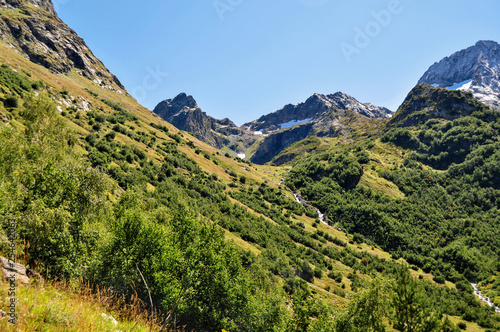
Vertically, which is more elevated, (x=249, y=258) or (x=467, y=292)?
(x=467, y=292)

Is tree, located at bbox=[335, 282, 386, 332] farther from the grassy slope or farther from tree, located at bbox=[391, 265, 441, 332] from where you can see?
the grassy slope

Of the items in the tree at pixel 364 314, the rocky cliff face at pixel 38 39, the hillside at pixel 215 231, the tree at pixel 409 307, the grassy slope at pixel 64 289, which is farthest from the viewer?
the rocky cliff face at pixel 38 39

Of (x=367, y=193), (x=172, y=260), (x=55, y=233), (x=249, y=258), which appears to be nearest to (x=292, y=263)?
(x=249, y=258)

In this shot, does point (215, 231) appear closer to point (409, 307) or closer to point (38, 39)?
point (409, 307)

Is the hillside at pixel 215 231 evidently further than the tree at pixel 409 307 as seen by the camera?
No

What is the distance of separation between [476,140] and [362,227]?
137 meters

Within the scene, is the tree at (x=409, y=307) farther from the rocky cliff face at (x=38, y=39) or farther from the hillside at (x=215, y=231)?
the rocky cliff face at (x=38, y=39)

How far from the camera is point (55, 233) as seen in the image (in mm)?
16938

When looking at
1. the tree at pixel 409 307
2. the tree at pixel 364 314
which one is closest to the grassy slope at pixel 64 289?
the tree at pixel 364 314

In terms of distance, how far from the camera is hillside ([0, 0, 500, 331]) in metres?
17.5

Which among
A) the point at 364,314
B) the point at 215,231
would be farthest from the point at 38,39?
the point at 364,314

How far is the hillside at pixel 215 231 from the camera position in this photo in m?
17.5

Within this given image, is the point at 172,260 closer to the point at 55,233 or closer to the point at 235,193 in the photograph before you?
the point at 55,233

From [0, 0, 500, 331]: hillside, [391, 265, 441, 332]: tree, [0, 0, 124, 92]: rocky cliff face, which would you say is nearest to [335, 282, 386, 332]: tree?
[0, 0, 500, 331]: hillside
